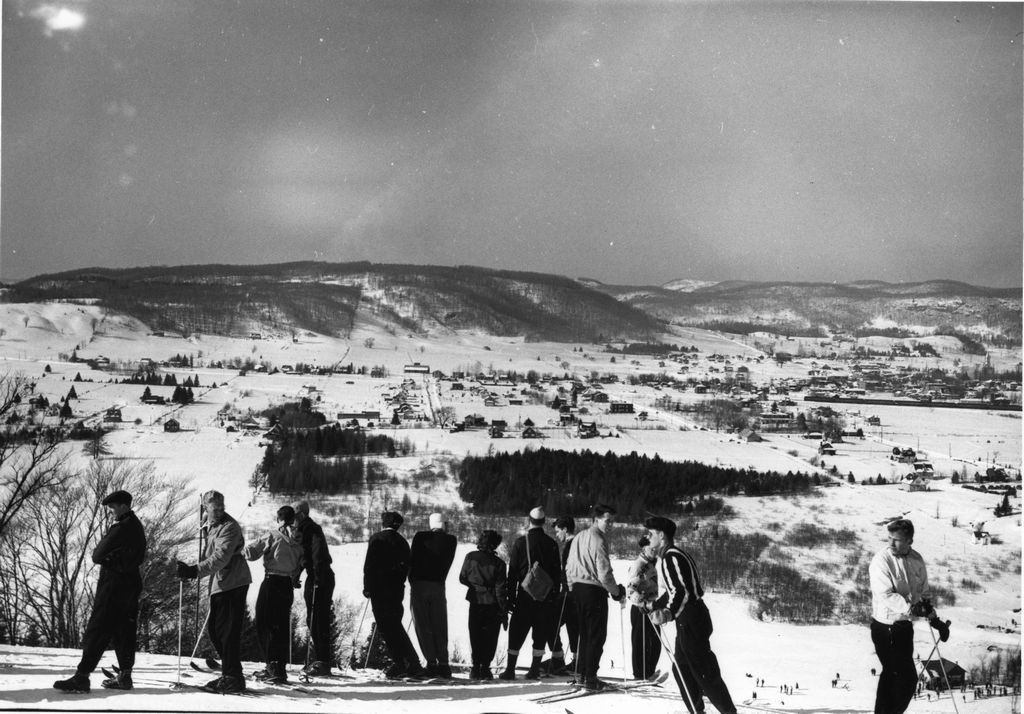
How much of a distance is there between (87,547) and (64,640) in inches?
96.3

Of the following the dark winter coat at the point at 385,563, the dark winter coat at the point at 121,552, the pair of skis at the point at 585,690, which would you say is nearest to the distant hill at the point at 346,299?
the dark winter coat at the point at 385,563

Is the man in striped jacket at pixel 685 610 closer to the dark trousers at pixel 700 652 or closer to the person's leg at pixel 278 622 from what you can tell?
the dark trousers at pixel 700 652

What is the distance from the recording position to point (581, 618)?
5.13 m

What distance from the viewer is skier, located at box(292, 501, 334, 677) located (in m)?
5.11

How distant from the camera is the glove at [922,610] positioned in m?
4.09

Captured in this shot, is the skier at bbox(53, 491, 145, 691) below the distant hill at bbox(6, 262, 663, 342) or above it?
below

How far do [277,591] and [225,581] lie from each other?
18.7 inches

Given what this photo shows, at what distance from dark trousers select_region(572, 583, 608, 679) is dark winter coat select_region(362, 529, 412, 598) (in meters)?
1.13

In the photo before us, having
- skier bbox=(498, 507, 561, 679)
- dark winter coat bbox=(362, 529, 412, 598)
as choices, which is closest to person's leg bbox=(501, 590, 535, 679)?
skier bbox=(498, 507, 561, 679)

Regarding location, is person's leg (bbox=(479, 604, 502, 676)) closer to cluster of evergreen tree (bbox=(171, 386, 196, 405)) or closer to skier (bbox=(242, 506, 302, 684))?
skier (bbox=(242, 506, 302, 684))

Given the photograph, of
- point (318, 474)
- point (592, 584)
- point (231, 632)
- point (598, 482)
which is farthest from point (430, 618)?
point (318, 474)

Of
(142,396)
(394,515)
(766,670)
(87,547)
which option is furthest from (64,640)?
(394,515)

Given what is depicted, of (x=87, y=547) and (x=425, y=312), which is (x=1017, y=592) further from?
(x=87, y=547)

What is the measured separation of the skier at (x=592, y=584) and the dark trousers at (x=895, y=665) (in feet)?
4.68
